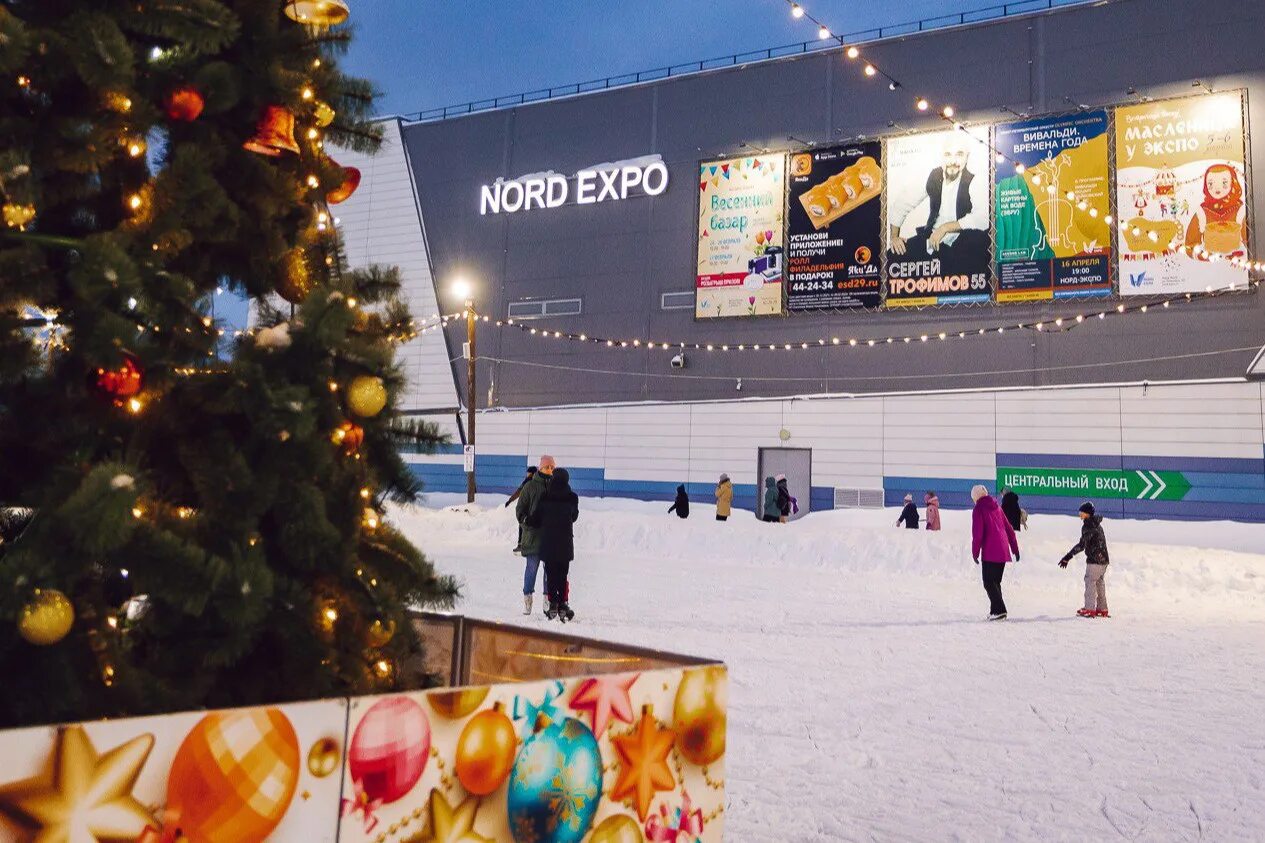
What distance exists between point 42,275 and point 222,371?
446 millimetres

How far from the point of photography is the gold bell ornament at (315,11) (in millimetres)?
2791

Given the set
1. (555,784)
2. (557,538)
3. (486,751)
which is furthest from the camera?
(557,538)

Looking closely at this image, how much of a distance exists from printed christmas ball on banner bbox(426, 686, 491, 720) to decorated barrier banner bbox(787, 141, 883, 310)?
2420 centimetres

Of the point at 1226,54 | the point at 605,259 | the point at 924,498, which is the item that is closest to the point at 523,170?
the point at 605,259

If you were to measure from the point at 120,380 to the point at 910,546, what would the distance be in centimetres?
1614

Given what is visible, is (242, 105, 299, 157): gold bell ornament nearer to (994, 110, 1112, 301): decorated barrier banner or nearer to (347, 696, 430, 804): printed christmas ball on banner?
(347, 696, 430, 804): printed christmas ball on banner

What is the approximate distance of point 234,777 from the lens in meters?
1.67

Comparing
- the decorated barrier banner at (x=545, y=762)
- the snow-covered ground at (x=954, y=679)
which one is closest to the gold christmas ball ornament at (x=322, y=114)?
the snow-covered ground at (x=954, y=679)

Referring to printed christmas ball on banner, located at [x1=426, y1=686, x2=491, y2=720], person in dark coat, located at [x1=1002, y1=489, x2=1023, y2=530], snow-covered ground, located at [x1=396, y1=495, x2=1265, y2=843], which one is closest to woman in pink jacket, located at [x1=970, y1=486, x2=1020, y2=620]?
snow-covered ground, located at [x1=396, y1=495, x2=1265, y2=843]

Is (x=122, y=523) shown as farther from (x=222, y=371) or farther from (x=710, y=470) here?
(x=710, y=470)

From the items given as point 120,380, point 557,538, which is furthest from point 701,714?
point 557,538

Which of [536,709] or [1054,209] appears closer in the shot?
[536,709]

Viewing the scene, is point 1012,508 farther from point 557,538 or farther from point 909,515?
point 557,538

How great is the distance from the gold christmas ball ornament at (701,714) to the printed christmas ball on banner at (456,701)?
0.59 m
